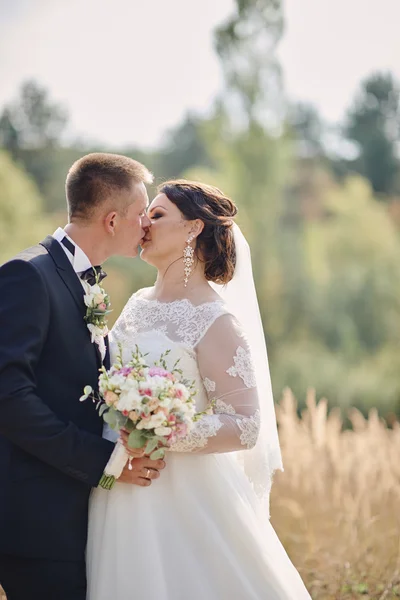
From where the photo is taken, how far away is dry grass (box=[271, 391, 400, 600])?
5.88 metres

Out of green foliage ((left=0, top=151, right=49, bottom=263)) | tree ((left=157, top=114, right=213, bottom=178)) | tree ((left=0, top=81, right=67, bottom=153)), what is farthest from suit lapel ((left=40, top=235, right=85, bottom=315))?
tree ((left=157, top=114, right=213, bottom=178))

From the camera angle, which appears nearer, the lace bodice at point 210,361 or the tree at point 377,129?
the lace bodice at point 210,361

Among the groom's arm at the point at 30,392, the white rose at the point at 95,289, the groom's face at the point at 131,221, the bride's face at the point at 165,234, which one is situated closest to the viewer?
the groom's arm at the point at 30,392

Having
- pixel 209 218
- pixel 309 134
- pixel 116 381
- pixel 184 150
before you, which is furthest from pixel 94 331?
pixel 309 134

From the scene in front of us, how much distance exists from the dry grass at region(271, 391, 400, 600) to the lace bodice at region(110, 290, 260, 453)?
2.29 metres

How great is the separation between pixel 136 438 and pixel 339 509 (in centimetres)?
326

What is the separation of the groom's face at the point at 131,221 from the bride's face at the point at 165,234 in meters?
0.20

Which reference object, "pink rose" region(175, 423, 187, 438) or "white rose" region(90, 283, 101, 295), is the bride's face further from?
"pink rose" region(175, 423, 187, 438)

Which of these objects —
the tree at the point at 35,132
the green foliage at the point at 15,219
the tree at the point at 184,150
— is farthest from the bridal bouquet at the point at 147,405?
the tree at the point at 184,150

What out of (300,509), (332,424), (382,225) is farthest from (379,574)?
(382,225)

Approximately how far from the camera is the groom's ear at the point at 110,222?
3928 mm

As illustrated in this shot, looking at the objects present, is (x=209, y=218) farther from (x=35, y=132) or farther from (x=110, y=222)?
(x=35, y=132)

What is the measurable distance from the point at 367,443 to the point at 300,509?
0.80 m

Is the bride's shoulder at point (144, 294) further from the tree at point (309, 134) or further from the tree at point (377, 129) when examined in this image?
the tree at point (309, 134)
